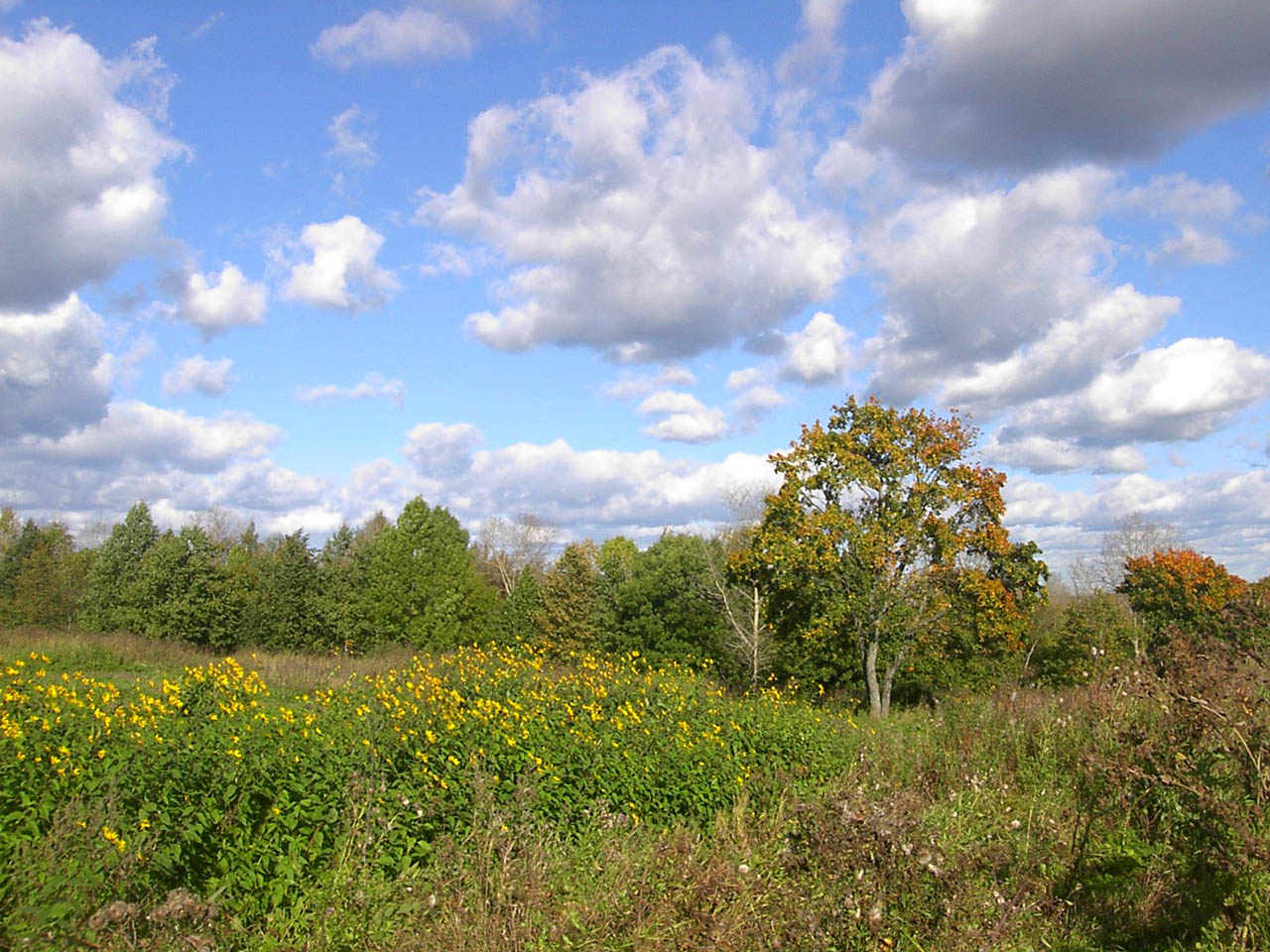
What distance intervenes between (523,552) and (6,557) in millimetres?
30358

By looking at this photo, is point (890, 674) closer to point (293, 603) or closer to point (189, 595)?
point (293, 603)

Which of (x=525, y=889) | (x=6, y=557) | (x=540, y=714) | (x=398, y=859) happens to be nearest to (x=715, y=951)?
(x=525, y=889)

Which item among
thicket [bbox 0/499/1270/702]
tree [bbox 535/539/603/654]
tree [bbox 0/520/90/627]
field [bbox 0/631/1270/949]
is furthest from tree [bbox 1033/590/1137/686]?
tree [bbox 0/520/90/627]

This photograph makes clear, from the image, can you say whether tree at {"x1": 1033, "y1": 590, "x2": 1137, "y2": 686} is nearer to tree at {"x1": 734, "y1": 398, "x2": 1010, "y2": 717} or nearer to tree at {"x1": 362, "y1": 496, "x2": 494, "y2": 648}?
tree at {"x1": 734, "y1": 398, "x2": 1010, "y2": 717}

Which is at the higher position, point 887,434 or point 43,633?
point 887,434

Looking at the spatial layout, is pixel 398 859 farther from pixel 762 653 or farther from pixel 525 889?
pixel 762 653

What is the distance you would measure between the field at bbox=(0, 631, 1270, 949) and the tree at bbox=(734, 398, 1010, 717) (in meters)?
14.3

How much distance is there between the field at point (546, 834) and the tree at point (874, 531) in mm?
14256

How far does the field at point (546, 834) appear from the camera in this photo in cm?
355

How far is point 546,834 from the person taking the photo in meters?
5.49

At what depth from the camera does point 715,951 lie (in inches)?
133

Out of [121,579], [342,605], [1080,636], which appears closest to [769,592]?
[1080,636]

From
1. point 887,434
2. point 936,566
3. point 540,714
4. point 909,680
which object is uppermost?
point 887,434

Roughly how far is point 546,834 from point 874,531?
17.3m
